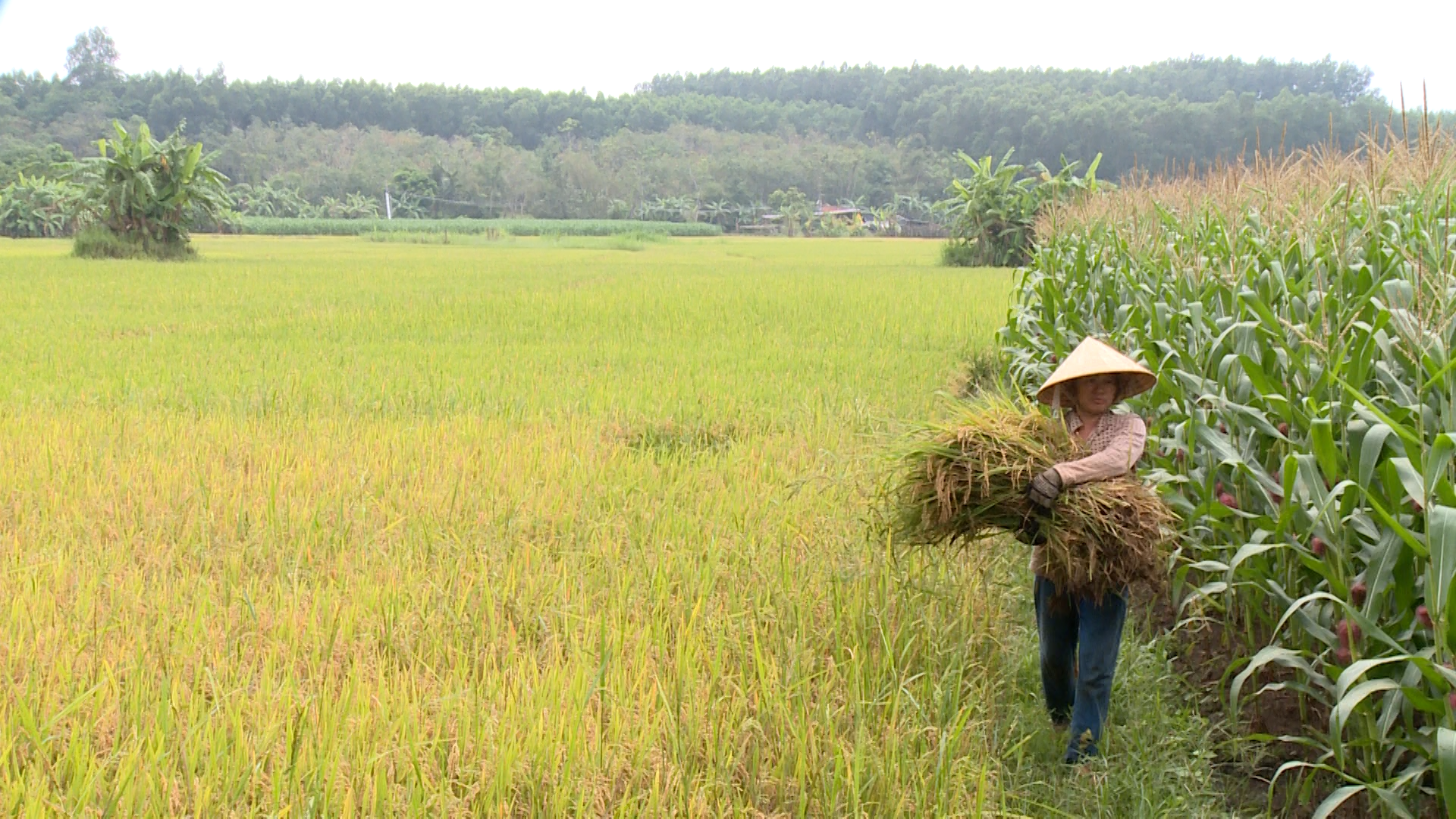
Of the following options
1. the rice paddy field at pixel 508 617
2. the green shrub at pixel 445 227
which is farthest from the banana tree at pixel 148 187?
the green shrub at pixel 445 227

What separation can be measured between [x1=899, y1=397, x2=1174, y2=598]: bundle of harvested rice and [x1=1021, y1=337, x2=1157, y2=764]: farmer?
5 cm

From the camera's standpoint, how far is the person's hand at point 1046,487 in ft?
9.29

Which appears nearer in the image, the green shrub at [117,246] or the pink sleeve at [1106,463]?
the pink sleeve at [1106,463]

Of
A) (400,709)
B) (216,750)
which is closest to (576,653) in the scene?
(400,709)

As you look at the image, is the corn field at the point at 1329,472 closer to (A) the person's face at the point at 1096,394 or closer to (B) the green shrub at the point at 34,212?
(A) the person's face at the point at 1096,394

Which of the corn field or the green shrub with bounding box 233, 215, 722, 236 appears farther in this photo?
the green shrub with bounding box 233, 215, 722, 236

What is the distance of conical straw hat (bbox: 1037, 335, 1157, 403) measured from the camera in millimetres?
3041

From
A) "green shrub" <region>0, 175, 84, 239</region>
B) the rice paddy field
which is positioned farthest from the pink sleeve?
"green shrub" <region>0, 175, 84, 239</region>

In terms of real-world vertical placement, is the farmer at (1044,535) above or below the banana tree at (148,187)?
below

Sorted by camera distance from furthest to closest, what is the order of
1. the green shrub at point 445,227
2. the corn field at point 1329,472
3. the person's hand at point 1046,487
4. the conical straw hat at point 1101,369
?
1. the green shrub at point 445,227
2. the conical straw hat at point 1101,369
3. the person's hand at point 1046,487
4. the corn field at point 1329,472

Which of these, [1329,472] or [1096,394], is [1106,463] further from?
[1329,472]

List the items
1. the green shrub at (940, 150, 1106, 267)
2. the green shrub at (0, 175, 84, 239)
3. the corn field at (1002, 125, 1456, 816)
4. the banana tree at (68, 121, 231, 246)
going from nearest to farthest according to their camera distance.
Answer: the corn field at (1002, 125, 1456, 816), the banana tree at (68, 121, 231, 246), the green shrub at (940, 150, 1106, 267), the green shrub at (0, 175, 84, 239)

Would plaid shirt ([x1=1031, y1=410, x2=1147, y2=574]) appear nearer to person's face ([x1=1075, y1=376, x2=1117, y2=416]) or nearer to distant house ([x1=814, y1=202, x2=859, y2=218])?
person's face ([x1=1075, y1=376, x2=1117, y2=416])

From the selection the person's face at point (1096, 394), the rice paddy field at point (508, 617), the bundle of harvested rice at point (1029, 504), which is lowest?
the rice paddy field at point (508, 617)
